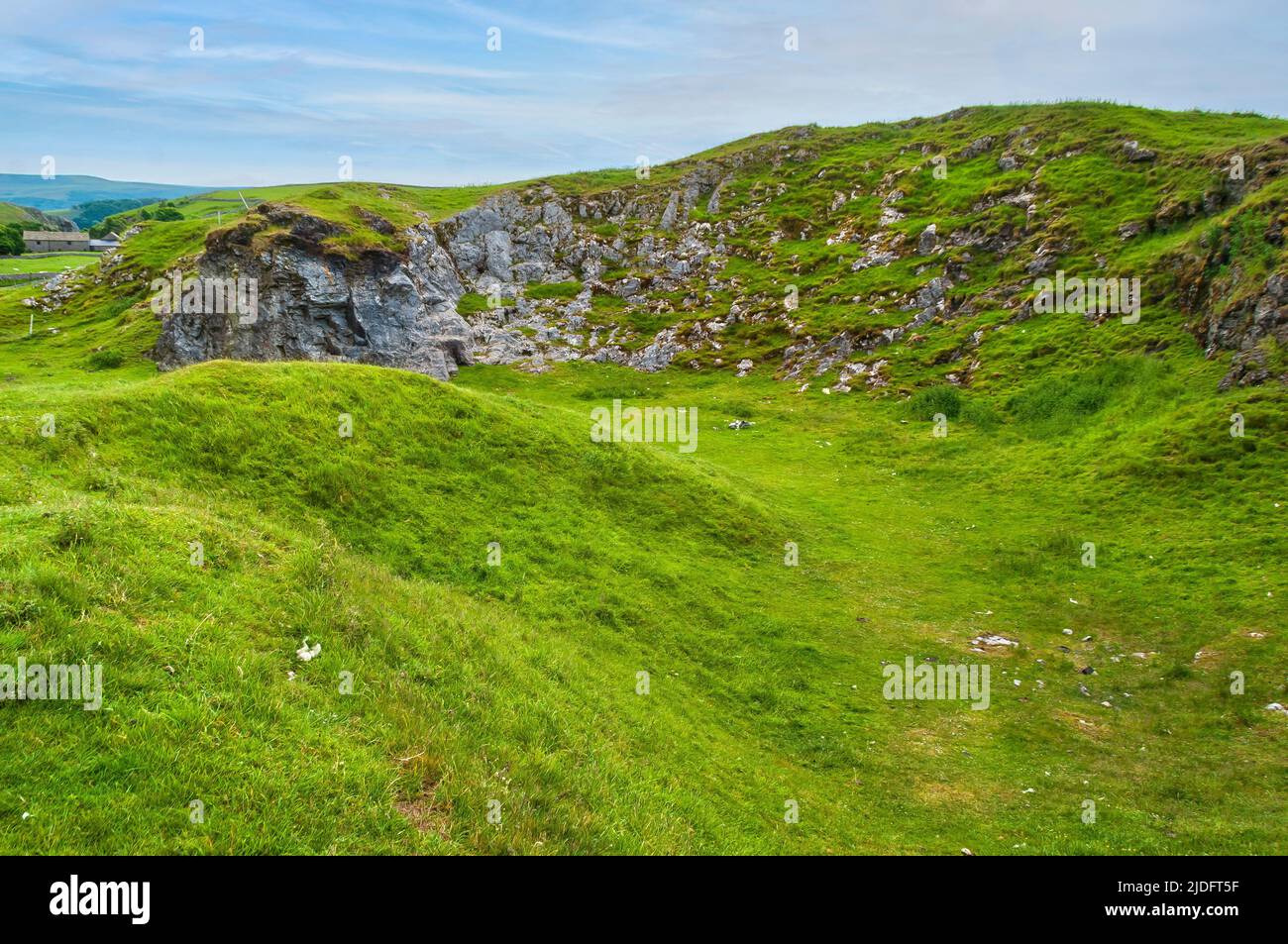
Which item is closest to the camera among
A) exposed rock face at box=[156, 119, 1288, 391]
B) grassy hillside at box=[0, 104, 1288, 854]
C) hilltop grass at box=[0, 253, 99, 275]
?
grassy hillside at box=[0, 104, 1288, 854]

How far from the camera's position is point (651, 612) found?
64.7 feet

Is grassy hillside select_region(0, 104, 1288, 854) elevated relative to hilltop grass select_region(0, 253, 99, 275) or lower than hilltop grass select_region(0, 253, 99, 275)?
lower

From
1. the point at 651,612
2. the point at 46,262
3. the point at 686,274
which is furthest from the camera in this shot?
the point at 46,262

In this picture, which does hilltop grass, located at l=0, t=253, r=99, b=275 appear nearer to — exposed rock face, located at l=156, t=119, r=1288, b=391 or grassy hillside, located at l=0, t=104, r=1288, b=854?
exposed rock face, located at l=156, t=119, r=1288, b=391

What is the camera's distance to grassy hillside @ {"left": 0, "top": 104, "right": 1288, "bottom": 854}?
8.31m

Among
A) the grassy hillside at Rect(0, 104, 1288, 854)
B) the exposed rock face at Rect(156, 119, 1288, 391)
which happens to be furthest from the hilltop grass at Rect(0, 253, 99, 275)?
the grassy hillside at Rect(0, 104, 1288, 854)

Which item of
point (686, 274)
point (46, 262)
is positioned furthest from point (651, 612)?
point (46, 262)

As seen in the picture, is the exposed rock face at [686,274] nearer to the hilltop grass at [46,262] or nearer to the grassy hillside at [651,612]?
the grassy hillside at [651,612]

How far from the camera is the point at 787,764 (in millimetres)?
15055

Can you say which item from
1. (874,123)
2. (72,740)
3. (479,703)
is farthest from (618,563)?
(874,123)

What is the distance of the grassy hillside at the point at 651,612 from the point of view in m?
8.31

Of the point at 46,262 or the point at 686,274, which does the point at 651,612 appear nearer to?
the point at 686,274

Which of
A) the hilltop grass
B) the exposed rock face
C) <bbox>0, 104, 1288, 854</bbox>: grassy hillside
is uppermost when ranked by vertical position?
the hilltop grass

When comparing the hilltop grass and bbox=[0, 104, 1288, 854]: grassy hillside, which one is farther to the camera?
the hilltop grass
